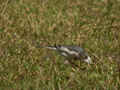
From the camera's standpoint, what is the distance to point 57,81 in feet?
11.5

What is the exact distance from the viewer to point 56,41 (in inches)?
184

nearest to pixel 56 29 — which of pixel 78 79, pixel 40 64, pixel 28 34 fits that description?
pixel 28 34

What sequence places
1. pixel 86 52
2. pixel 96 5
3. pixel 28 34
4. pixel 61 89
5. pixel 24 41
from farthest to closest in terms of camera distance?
1. pixel 96 5
2. pixel 28 34
3. pixel 24 41
4. pixel 86 52
5. pixel 61 89

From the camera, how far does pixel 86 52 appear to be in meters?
4.26

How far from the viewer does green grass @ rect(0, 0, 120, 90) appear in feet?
11.6

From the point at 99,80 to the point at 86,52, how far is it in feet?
2.49

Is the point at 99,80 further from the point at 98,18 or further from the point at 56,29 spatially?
the point at 98,18

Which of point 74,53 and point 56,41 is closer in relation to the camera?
point 74,53

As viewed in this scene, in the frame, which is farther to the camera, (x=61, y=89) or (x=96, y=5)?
(x=96, y=5)

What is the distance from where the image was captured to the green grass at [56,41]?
11.6ft

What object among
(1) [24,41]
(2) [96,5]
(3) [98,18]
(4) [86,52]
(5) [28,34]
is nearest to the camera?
(4) [86,52]

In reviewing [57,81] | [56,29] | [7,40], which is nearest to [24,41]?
[7,40]

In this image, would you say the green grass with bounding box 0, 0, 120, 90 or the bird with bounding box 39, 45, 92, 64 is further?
the bird with bounding box 39, 45, 92, 64

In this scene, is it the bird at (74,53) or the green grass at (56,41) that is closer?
the green grass at (56,41)
